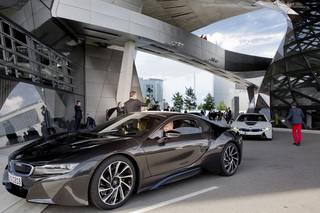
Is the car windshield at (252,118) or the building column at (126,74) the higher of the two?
the building column at (126,74)

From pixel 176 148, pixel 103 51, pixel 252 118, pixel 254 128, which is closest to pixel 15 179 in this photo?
pixel 176 148

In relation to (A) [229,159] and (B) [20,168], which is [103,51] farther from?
(B) [20,168]

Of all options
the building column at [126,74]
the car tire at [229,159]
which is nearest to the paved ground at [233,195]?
the car tire at [229,159]

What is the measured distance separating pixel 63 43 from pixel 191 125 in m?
12.7

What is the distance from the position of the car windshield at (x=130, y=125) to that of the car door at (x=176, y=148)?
0.28 metres

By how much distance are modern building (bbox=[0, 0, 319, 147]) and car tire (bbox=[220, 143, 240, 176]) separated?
7.03m

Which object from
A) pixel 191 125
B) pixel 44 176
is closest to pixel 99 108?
pixel 191 125

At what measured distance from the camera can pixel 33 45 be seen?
1095 cm

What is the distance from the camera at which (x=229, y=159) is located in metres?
5.05

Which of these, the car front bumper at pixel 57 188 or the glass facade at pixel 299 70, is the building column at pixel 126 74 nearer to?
the glass facade at pixel 299 70

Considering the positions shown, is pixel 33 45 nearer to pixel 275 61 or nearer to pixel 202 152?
→ pixel 202 152

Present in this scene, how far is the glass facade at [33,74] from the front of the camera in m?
8.38

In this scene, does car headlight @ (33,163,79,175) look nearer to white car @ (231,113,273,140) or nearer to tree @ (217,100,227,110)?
white car @ (231,113,273,140)

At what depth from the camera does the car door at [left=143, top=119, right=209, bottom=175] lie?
366 centimetres
